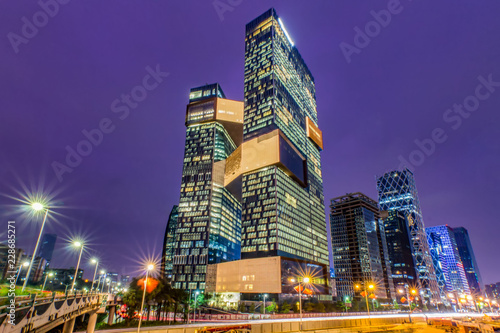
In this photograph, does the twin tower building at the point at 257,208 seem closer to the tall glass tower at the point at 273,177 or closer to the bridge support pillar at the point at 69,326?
the tall glass tower at the point at 273,177

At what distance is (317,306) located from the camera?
381 feet

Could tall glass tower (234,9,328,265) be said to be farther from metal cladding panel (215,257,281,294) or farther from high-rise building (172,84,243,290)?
high-rise building (172,84,243,290)

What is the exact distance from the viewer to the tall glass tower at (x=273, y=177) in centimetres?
14062

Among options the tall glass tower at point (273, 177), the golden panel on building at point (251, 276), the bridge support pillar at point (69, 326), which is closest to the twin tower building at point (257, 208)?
the golden panel on building at point (251, 276)

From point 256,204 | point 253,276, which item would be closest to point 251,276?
point 253,276

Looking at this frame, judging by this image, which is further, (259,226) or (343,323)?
(259,226)

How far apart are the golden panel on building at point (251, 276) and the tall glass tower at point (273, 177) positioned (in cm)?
656

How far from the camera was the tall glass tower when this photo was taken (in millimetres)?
140625

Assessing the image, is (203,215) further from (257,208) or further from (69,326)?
(69,326)

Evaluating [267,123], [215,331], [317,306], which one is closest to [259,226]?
[317,306]

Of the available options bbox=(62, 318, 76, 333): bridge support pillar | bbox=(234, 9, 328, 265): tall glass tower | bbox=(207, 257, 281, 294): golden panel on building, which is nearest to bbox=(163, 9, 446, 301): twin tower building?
bbox=(207, 257, 281, 294): golden panel on building

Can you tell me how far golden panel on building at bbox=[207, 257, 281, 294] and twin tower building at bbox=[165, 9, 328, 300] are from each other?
0.42 m

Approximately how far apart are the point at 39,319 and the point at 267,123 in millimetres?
158486

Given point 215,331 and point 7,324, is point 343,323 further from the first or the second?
point 7,324
